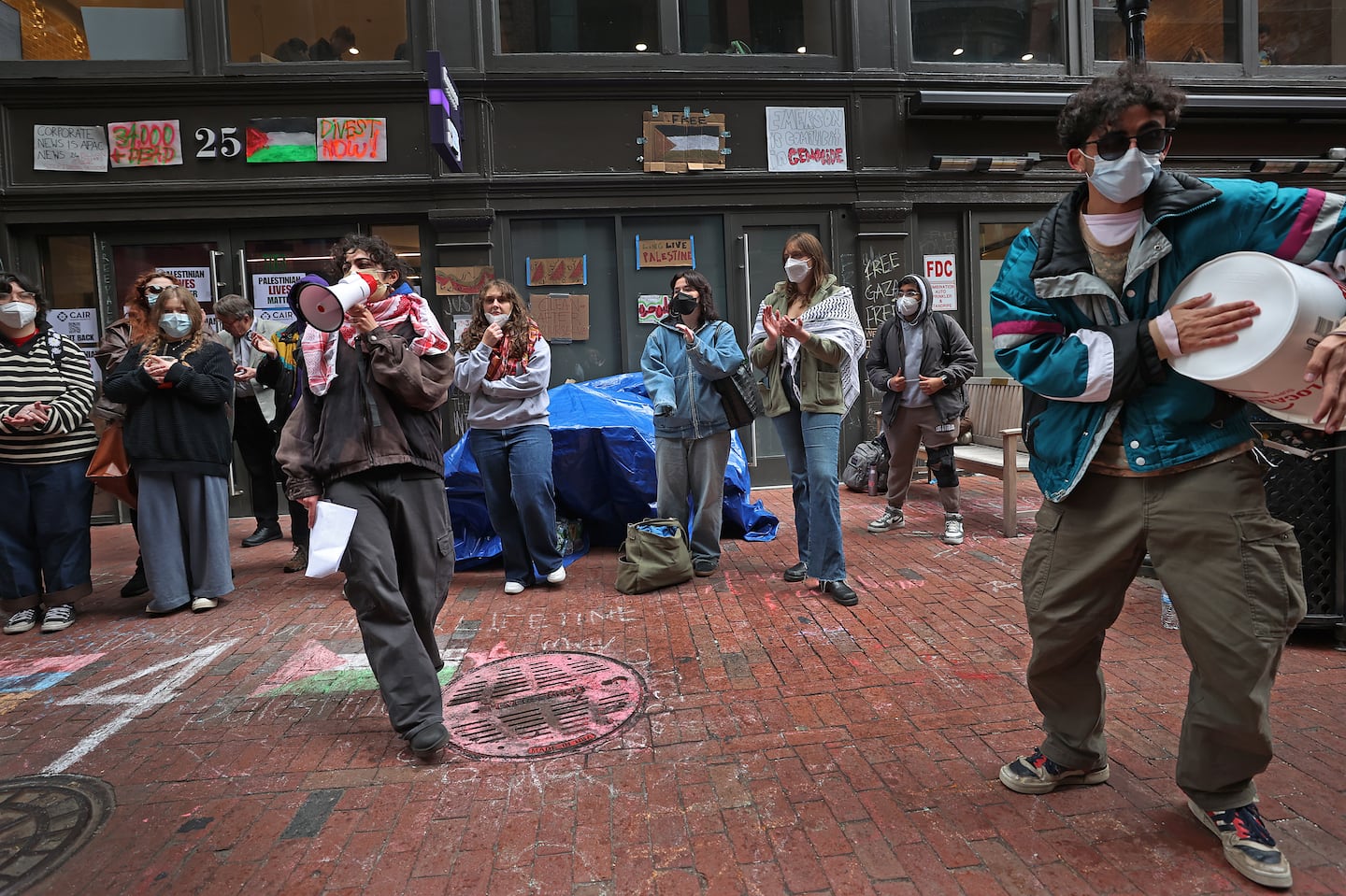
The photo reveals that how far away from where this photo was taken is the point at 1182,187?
7.47 ft

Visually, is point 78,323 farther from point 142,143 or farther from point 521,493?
point 521,493

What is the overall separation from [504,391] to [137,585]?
304 cm

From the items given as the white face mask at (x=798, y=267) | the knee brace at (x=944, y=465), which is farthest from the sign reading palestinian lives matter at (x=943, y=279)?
the white face mask at (x=798, y=267)

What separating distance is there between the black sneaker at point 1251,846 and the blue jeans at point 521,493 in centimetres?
410

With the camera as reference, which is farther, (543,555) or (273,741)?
(543,555)

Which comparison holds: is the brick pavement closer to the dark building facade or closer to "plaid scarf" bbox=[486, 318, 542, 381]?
"plaid scarf" bbox=[486, 318, 542, 381]

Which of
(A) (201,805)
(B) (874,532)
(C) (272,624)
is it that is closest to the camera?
(A) (201,805)

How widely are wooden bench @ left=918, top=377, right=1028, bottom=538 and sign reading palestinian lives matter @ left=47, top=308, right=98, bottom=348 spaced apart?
8.51m

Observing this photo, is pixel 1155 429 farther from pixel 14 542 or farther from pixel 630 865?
pixel 14 542

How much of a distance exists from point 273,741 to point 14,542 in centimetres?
315

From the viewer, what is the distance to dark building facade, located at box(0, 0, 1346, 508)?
8.14m

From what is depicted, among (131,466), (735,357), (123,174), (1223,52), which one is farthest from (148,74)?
(1223,52)

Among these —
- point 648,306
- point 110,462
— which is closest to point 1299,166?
point 648,306

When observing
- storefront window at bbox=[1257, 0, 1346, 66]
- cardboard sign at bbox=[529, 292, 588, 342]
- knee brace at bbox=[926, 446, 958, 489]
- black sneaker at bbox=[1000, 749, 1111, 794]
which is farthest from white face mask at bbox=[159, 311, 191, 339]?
storefront window at bbox=[1257, 0, 1346, 66]
